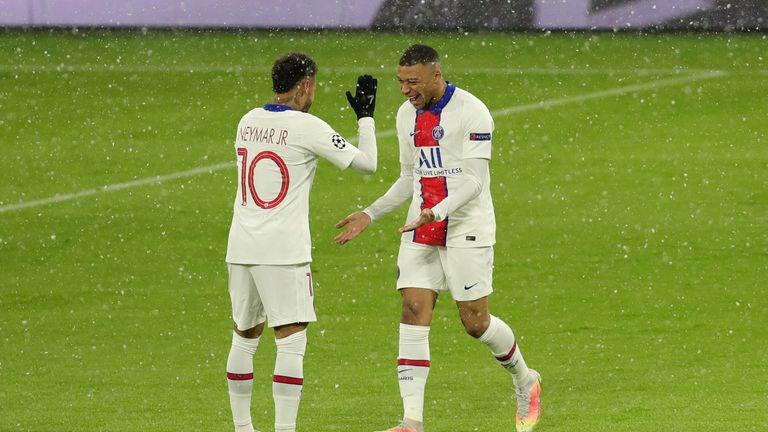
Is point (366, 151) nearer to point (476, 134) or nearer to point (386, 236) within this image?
point (476, 134)

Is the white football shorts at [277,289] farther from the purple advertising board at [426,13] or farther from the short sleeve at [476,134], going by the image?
the purple advertising board at [426,13]

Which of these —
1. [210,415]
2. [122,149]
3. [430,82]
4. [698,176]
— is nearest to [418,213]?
[430,82]

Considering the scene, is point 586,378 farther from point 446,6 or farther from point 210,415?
point 446,6

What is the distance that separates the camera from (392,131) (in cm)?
1981

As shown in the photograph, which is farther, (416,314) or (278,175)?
(416,314)

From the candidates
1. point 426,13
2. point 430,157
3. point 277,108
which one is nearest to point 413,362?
point 430,157

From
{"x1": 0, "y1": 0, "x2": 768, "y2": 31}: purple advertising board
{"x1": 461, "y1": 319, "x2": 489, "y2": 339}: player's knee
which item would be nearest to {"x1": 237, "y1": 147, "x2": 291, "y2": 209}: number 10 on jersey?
{"x1": 461, "y1": 319, "x2": 489, "y2": 339}: player's knee

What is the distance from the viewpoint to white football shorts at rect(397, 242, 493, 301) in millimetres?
9273

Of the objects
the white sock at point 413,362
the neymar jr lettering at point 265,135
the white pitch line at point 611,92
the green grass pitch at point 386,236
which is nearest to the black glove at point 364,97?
the neymar jr lettering at point 265,135

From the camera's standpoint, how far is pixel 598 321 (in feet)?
43.0

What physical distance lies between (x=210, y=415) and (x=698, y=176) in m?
9.61

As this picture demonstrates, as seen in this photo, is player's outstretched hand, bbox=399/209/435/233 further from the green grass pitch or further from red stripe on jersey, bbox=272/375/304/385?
the green grass pitch

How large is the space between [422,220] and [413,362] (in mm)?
1014

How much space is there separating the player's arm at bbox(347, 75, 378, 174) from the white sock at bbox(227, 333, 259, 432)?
4.00 feet
